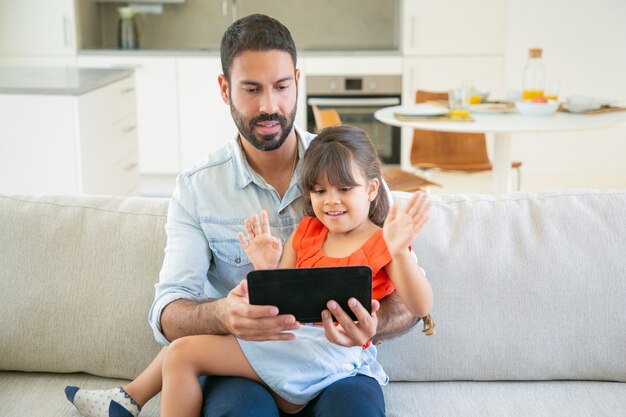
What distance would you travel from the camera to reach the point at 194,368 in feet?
5.87

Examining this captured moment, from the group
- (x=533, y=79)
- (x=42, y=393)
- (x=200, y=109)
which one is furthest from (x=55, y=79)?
(x=533, y=79)

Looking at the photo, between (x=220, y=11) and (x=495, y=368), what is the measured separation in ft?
16.2

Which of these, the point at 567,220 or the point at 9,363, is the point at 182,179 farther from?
the point at 567,220

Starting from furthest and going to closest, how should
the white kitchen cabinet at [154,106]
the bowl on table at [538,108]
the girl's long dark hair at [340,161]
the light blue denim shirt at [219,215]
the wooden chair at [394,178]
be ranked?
the white kitchen cabinet at [154,106] → the wooden chair at [394,178] → the bowl on table at [538,108] → the light blue denim shirt at [219,215] → the girl's long dark hair at [340,161]

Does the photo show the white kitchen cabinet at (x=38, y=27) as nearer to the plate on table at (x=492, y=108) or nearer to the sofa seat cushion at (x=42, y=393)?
the plate on table at (x=492, y=108)

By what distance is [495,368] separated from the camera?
2.03 m

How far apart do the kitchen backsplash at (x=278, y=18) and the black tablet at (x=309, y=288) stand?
4.97m

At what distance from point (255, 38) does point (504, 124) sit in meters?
2.08

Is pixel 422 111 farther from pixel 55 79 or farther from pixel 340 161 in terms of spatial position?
pixel 340 161

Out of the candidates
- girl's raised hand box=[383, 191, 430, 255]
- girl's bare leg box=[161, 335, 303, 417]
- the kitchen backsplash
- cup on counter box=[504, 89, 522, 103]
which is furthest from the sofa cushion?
the kitchen backsplash

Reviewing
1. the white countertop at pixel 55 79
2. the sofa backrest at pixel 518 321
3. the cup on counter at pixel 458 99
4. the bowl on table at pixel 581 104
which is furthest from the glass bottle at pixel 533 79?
the sofa backrest at pixel 518 321

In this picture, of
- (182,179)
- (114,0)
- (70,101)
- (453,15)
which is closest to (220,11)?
(114,0)

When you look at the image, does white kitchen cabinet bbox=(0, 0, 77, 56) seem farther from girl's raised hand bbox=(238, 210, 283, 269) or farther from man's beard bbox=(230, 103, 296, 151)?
girl's raised hand bbox=(238, 210, 283, 269)

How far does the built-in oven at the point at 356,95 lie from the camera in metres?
5.89
